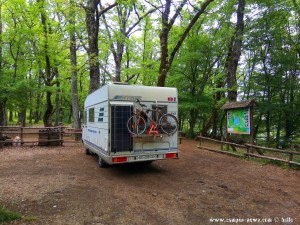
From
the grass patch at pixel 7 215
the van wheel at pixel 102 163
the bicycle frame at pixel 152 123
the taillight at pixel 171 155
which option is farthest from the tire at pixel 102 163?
the grass patch at pixel 7 215

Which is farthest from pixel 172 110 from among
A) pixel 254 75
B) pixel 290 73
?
pixel 290 73

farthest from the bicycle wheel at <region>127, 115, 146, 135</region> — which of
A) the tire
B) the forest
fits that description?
the forest

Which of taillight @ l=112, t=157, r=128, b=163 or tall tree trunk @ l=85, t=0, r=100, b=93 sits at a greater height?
tall tree trunk @ l=85, t=0, r=100, b=93

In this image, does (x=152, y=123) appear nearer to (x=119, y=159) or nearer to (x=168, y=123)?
(x=168, y=123)

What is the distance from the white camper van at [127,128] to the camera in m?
6.76

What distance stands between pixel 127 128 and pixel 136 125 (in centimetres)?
29

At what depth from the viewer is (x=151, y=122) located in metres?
7.18

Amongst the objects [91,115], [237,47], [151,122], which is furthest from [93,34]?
[237,47]

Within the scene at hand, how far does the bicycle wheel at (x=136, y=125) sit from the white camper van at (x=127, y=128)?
0.10 m

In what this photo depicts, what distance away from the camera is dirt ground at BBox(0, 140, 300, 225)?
13.9 ft

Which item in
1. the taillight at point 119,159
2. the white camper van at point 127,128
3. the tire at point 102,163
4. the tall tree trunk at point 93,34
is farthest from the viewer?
the tall tree trunk at point 93,34

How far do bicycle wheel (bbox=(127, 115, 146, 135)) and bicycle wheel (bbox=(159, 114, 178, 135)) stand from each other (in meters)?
0.59

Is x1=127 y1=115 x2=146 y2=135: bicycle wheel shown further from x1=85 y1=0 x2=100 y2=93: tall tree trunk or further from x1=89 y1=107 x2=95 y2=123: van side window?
x1=85 y1=0 x2=100 y2=93: tall tree trunk

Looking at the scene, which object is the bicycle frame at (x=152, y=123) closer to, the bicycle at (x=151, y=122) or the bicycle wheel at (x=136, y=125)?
the bicycle at (x=151, y=122)
